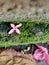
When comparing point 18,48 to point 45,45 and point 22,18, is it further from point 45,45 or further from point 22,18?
point 22,18

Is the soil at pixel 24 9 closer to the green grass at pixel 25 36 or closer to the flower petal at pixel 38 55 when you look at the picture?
the green grass at pixel 25 36

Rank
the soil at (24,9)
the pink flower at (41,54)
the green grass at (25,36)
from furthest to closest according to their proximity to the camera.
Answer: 1. the pink flower at (41,54)
2. the green grass at (25,36)
3. the soil at (24,9)

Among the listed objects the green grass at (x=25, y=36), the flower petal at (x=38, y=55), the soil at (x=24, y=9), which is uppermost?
the soil at (x=24, y=9)

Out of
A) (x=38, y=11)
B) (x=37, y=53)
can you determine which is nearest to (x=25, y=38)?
(x=37, y=53)

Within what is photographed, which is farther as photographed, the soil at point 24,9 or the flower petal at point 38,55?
the flower petal at point 38,55

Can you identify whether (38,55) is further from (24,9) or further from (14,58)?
(24,9)

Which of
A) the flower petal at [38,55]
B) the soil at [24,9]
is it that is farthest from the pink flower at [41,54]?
the soil at [24,9]
